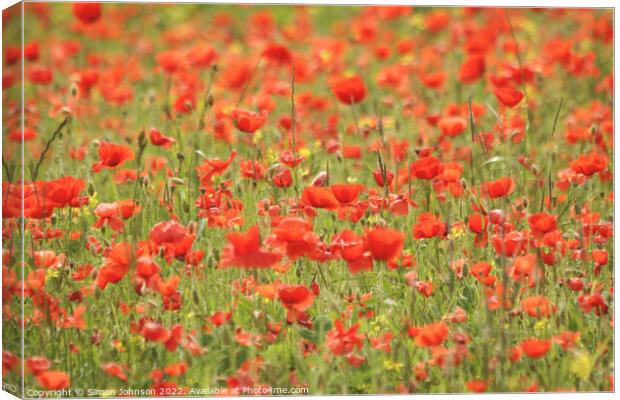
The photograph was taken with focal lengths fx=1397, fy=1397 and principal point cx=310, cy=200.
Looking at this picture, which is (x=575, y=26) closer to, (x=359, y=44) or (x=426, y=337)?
(x=359, y=44)

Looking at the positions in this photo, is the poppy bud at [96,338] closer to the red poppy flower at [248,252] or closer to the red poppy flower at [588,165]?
the red poppy flower at [248,252]

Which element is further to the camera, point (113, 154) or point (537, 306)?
point (113, 154)

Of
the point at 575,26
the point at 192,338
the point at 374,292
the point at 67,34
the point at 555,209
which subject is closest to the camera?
the point at 192,338

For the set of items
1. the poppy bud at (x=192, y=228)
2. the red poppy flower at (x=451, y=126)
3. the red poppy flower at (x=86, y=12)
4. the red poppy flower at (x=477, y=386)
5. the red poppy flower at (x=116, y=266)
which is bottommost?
the red poppy flower at (x=477, y=386)

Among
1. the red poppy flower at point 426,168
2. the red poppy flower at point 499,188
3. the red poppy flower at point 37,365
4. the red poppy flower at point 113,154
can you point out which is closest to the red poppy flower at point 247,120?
the red poppy flower at point 113,154

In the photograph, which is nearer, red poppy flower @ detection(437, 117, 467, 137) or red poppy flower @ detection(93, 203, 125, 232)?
red poppy flower @ detection(93, 203, 125, 232)

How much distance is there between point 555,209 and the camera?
4508 mm

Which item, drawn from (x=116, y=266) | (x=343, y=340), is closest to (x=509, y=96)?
(x=343, y=340)

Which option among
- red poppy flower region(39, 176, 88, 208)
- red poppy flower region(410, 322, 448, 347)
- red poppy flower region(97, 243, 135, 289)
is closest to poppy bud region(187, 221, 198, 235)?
red poppy flower region(97, 243, 135, 289)

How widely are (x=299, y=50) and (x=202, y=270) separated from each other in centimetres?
342

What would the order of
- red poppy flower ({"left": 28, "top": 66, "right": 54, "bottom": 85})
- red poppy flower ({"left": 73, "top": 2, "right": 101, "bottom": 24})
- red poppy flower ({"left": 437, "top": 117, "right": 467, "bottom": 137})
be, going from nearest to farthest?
red poppy flower ({"left": 437, "top": 117, "right": 467, "bottom": 137}), red poppy flower ({"left": 73, "top": 2, "right": 101, "bottom": 24}), red poppy flower ({"left": 28, "top": 66, "right": 54, "bottom": 85})

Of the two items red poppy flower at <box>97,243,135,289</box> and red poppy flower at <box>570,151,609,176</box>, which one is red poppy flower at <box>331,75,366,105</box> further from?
red poppy flower at <box>97,243,135,289</box>

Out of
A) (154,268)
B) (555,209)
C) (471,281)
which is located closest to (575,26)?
(555,209)

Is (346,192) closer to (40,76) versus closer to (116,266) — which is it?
(116,266)
